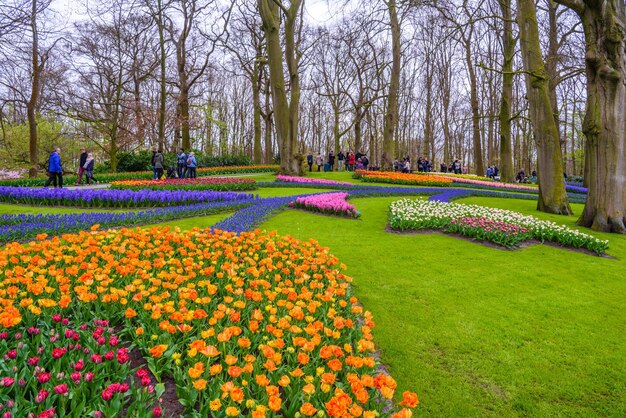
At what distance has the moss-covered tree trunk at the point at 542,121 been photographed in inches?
437

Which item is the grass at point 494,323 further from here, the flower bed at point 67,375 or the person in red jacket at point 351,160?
the person in red jacket at point 351,160

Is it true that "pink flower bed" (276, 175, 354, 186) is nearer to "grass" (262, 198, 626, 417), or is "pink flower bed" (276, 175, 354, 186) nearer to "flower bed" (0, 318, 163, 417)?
"grass" (262, 198, 626, 417)

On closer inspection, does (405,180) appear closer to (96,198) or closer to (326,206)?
(326,206)

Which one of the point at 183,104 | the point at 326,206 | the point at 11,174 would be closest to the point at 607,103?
the point at 326,206

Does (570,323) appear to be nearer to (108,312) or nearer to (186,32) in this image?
(108,312)

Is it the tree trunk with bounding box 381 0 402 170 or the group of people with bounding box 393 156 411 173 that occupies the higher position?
the tree trunk with bounding box 381 0 402 170

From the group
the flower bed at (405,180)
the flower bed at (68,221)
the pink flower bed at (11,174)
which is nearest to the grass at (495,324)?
the flower bed at (68,221)

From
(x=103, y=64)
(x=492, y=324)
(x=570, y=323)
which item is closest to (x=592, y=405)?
(x=492, y=324)

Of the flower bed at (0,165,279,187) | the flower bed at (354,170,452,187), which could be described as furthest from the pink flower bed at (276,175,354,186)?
the flower bed at (0,165,279,187)

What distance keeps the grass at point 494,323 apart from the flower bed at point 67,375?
1.91m

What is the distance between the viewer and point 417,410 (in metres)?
2.72

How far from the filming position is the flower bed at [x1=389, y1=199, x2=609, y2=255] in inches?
288

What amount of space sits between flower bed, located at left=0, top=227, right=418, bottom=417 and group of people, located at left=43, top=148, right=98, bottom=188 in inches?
472

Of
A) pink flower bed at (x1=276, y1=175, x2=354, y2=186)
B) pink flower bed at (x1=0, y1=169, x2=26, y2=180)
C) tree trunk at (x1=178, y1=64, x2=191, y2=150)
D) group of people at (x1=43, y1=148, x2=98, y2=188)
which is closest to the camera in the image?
group of people at (x1=43, y1=148, x2=98, y2=188)
